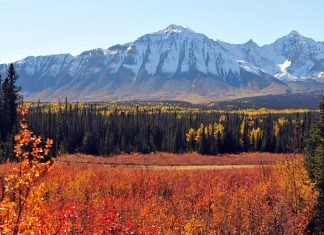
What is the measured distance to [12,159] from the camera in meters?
56.1

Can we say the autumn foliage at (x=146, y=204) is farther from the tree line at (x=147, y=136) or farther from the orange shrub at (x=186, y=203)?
the tree line at (x=147, y=136)

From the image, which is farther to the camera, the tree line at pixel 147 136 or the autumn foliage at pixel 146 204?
the tree line at pixel 147 136

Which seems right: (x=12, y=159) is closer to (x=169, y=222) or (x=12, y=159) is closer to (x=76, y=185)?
(x=76, y=185)

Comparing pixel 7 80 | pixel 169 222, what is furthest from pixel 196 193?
pixel 7 80

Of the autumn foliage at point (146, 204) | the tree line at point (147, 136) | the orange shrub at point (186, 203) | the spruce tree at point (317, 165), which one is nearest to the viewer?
the autumn foliage at point (146, 204)

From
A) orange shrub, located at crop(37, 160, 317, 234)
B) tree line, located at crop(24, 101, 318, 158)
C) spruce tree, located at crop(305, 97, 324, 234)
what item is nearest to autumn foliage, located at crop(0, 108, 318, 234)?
orange shrub, located at crop(37, 160, 317, 234)

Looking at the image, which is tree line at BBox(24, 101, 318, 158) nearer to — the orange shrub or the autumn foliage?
the autumn foliage

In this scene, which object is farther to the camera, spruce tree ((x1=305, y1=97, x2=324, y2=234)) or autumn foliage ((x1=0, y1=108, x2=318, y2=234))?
spruce tree ((x1=305, y1=97, x2=324, y2=234))

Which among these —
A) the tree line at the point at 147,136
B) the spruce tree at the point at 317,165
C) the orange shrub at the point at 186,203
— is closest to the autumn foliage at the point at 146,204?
the orange shrub at the point at 186,203

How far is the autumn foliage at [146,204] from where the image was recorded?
933cm

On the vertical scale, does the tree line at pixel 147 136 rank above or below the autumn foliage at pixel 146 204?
below

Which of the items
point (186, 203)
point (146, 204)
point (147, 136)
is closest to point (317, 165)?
point (186, 203)

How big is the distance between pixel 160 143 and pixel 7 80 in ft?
150

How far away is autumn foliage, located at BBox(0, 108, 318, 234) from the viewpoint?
9330 millimetres
